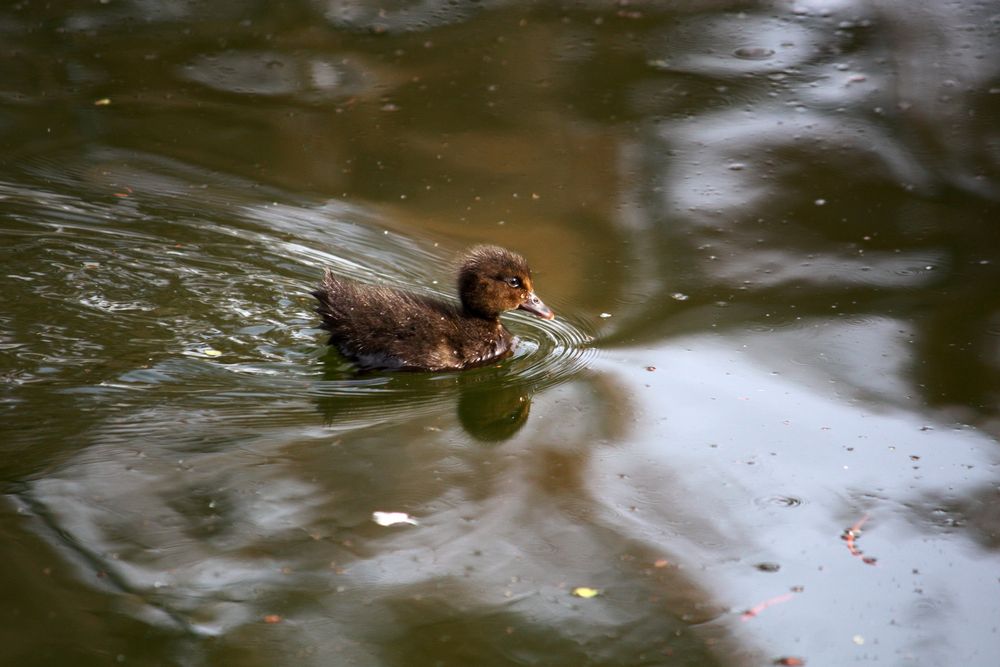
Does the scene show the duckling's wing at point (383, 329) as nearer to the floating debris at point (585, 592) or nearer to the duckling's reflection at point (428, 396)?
the duckling's reflection at point (428, 396)

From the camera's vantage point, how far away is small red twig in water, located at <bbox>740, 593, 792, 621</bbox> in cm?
383

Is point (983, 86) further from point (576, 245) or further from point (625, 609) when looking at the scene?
point (625, 609)

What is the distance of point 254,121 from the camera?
318 inches

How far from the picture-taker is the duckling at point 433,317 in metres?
5.56

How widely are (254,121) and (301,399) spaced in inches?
136

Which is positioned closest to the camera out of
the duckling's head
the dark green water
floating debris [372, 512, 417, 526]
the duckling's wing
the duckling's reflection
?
the dark green water

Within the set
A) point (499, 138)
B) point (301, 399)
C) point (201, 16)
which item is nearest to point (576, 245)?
point (499, 138)

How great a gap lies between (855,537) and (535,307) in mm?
2142

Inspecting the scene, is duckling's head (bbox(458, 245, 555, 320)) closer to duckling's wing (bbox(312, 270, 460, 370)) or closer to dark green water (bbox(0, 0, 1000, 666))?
duckling's wing (bbox(312, 270, 460, 370))

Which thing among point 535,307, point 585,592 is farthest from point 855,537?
point 535,307

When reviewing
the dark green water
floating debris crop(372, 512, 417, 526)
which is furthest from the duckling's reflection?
floating debris crop(372, 512, 417, 526)

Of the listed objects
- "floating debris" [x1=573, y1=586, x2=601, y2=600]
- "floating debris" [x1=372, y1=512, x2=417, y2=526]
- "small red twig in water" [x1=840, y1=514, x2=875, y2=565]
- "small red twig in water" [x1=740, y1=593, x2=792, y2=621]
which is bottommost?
"small red twig in water" [x1=840, y1=514, x2=875, y2=565]

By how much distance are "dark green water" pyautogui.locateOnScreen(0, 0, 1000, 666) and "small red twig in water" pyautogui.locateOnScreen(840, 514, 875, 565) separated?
29mm

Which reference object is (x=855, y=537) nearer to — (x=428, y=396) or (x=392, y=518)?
(x=392, y=518)
